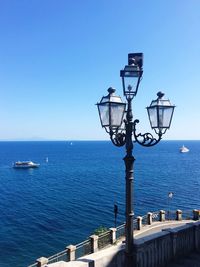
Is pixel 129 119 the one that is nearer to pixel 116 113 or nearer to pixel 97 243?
pixel 116 113

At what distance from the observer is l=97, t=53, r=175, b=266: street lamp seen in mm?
6477

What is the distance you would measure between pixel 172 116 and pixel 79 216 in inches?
1538

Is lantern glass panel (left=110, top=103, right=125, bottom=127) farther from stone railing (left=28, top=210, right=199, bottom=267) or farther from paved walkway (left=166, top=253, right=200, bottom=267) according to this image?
paved walkway (left=166, top=253, right=200, bottom=267)

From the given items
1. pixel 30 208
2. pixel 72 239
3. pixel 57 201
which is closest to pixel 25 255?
pixel 72 239

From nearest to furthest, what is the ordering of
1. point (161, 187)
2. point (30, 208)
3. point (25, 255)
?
point (25, 255), point (30, 208), point (161, 187)

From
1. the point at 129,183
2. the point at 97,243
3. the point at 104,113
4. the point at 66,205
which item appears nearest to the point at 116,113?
the point at 104,113

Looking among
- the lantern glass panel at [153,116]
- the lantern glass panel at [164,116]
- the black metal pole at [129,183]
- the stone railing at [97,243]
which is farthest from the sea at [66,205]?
the lantern glass panel at [164,116]

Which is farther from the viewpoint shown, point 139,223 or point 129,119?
point 139,223

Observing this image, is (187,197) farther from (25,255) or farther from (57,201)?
(25,255)

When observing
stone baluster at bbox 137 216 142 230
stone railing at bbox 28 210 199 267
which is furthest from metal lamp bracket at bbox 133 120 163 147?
stone baluster at bbox 137 216 142 230

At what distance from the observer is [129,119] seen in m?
6.71

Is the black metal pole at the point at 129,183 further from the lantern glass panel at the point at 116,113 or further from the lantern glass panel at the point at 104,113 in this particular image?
the lantern glass panel at the point at 104,113

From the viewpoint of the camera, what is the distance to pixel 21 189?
69.8 m

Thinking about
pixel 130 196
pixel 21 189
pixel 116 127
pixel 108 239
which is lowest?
pixel 21 189
